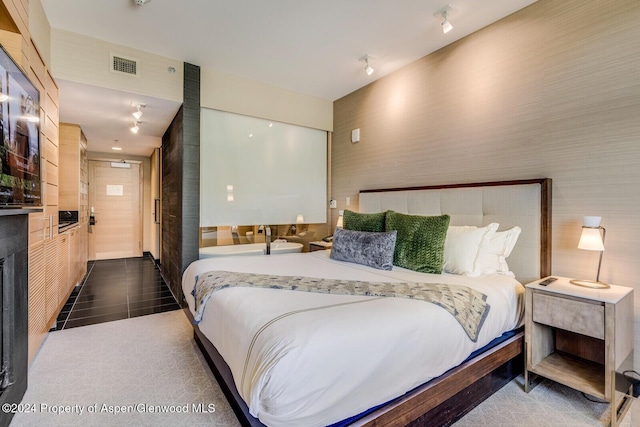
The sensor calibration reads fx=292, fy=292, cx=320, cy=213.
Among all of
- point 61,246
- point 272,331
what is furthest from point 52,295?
point 272,331

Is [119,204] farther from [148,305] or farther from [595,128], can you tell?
[595,128]

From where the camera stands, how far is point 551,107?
2305mm

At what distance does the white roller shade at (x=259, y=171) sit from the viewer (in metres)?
3.56

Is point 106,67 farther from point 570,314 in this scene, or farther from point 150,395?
point 570,314

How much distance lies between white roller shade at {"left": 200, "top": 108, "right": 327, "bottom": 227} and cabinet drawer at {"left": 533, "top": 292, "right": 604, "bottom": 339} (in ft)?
9.86

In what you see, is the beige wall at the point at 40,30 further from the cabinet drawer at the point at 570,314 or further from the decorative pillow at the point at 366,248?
the cabinet drawer at the point at 570,314

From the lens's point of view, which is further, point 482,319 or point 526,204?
point 526,204

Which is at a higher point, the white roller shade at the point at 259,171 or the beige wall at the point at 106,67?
the beige wall at the point at 106,67

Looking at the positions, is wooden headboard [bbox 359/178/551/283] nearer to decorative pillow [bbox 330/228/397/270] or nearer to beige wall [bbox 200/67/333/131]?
decorative pillow [bbox 330/228/397/270]

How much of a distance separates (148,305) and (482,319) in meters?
3.60

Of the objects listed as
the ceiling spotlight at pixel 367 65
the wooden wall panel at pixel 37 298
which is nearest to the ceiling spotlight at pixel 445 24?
the ceiling spotlight at pixel 367 65

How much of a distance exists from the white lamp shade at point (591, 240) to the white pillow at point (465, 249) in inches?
22.3

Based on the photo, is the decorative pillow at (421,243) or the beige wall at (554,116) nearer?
the beige wall at (554,116)

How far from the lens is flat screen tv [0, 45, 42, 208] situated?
1499 mm
